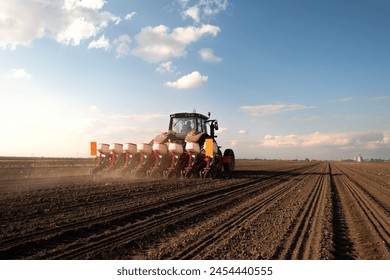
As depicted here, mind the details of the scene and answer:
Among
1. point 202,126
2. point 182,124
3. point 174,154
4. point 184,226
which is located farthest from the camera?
point 182,124

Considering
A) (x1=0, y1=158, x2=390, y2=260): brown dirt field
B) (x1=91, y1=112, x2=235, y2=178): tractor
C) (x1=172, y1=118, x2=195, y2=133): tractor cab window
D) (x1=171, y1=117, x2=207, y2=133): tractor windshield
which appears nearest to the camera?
(x1=0, y1=158, x2=390, y2=260): brown dirt field

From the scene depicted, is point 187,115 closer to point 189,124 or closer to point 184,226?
point 189,124

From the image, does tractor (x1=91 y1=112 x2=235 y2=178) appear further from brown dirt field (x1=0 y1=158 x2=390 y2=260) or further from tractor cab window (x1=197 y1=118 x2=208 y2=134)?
brown dirt field (x1=0 y1=158 x2=390 y2=260)

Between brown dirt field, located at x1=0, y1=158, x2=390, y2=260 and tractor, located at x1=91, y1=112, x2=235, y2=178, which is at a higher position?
tractor, located at x1=91, y1=112, x2=235, y2=178

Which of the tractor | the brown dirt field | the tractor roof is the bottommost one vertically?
the brown dirt field

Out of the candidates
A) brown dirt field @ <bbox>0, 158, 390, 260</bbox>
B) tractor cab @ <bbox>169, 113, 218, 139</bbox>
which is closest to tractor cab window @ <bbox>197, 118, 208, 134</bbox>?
tractor cab @ <bbox>169, 113, 218, 139</bbox>

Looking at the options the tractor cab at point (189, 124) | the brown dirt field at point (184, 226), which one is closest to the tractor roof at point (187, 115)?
the tractor cab at point (189, 124)

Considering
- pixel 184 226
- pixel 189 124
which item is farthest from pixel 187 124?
pixel 184 226

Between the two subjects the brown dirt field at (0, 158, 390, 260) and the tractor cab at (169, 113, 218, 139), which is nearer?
the brown dirt field at (0, 158, 390, 260)

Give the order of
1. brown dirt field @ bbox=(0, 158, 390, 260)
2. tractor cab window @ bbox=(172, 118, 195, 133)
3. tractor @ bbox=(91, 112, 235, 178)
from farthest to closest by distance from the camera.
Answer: tractor cab window @ bbox=(172, 118, 195, 133), tractor @ bbox=(91, 112, 235, 178), brown dirt field @ bbox=(0, 158, 390, 260)

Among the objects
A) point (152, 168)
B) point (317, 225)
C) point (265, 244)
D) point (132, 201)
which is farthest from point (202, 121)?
point (265, 244)

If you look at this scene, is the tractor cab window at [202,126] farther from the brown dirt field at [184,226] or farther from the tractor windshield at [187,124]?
the brown dirt field at [184,226]

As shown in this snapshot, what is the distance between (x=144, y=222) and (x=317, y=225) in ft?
10.6

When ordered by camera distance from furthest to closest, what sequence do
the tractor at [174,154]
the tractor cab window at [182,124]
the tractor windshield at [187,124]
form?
the tractor cab window at [182,124] < the tractor windshield at [187,124] < the tractor at [174,154]
